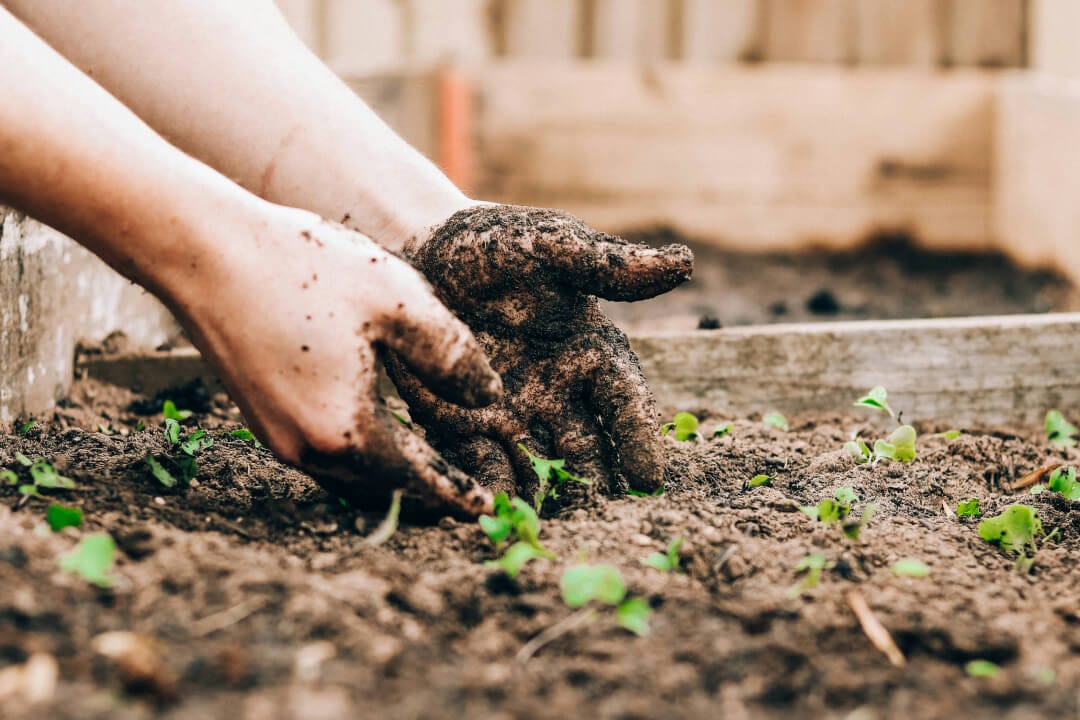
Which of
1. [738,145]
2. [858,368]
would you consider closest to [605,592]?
[858,368]

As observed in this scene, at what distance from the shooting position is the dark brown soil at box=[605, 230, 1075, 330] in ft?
10.5

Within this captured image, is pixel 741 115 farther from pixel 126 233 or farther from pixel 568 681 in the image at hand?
pixel 568 681

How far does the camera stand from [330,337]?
125 centimetres

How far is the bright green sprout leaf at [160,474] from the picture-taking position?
4.45 ft

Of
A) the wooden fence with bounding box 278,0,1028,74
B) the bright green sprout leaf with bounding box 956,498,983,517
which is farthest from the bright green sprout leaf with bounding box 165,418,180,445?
the wooden fence with bounding box 278,0,1028,74

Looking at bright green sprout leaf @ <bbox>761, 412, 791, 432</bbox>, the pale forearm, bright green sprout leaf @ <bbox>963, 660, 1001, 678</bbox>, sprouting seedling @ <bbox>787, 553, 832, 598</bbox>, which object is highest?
the pale forearm

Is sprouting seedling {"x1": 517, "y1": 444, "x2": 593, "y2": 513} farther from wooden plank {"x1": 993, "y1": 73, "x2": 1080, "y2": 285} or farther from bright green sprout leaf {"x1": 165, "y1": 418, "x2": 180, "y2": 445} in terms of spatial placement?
wooden plank {"x1": 993, "y1": 73, "x2": 1080, "y2": 285}

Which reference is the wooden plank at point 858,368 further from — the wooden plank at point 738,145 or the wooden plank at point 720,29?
the wooden plank at point 720,29

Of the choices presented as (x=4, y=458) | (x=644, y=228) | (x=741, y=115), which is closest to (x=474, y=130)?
(x=644, y=228)

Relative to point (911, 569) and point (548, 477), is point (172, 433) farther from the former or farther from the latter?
point (911, 569)

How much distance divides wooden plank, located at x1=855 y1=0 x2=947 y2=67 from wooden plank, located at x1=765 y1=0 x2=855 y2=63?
0.18 ft

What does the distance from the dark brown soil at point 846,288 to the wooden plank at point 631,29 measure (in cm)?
79

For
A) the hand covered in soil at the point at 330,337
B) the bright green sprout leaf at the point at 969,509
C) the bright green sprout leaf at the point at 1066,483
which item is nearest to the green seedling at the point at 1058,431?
the bright green sprout leaf at the point at 1066,483

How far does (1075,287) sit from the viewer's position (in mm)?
3248
